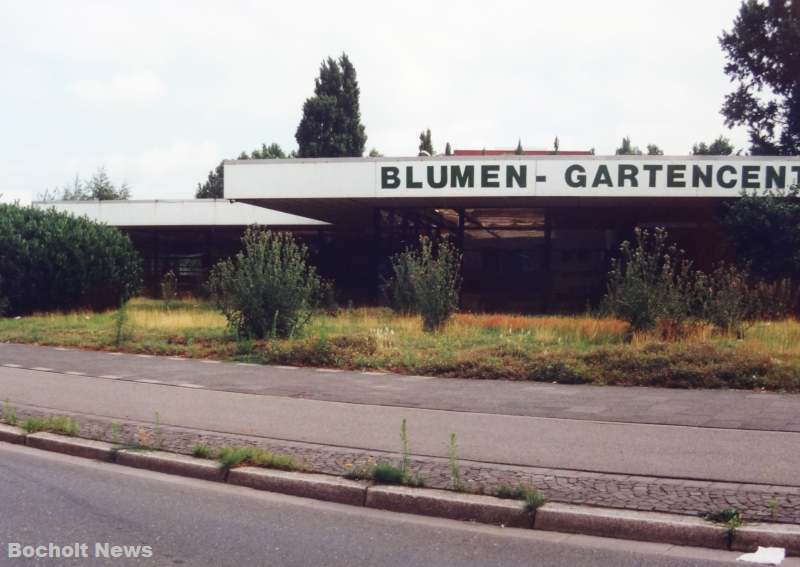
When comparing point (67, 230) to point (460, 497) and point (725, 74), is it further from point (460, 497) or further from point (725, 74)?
point (725, 74)

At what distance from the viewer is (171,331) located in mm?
17844

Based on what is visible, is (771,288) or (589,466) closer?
(589,466)

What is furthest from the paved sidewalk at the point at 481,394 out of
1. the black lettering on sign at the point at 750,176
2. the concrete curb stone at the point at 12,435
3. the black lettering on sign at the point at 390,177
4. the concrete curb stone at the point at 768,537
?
the black lettering on sign at the point at 750,176

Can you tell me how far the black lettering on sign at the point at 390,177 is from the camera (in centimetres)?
2283

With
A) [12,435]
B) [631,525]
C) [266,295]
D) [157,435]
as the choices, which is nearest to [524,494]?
[631,525]

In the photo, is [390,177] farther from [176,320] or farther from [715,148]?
[715,148]

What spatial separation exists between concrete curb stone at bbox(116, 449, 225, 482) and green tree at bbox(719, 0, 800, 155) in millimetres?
42629

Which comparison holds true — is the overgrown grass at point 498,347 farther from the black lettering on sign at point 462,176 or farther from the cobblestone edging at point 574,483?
the cobblestone edging at point 574,483

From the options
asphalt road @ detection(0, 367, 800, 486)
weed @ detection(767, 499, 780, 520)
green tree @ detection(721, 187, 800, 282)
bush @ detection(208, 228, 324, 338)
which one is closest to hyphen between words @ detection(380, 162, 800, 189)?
green tree @ detection(721, 187, 800, 282)

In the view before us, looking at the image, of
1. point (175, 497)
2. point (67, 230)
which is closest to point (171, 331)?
point (67, 230)

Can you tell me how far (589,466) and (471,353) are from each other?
20.0 ft

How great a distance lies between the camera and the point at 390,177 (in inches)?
901

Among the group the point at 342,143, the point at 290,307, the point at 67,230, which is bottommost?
the point at 290,307

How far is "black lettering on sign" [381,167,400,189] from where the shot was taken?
74.9 ft
